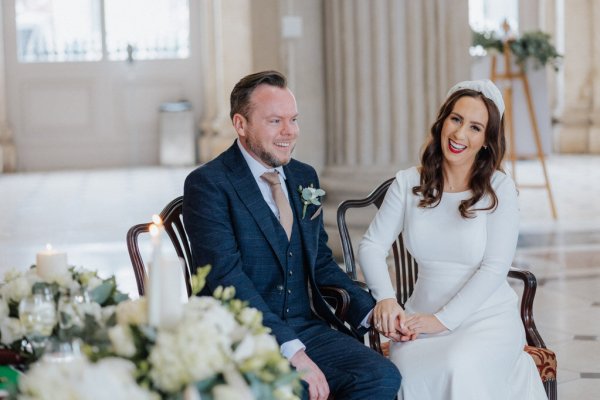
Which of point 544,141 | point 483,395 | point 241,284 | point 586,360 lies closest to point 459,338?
point 483,395

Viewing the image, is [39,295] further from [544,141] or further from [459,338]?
[544,141]

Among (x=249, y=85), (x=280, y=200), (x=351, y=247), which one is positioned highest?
(x=249, y=85)

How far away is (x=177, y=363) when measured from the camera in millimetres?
1596

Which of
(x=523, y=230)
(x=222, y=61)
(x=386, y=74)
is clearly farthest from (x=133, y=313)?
(x=222, y=61)

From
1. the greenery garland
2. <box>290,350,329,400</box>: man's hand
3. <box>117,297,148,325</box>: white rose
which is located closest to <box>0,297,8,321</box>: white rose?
<box>117,297,148,325</box>: white rose

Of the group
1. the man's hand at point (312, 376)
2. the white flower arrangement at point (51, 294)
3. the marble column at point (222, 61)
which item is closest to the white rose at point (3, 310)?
the white flower arrangement at point (51, 294)

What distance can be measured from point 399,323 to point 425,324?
9cm

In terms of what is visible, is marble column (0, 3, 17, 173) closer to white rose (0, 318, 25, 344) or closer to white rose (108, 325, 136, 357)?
white rose (0, 318, 25, 344)

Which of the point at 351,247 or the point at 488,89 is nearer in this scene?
the point at 488,89

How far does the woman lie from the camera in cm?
302

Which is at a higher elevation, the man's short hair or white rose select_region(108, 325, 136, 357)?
the man's short hair

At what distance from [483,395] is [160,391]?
156cm

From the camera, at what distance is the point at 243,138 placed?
10.0 feet

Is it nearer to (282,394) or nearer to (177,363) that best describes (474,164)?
(282,394)
